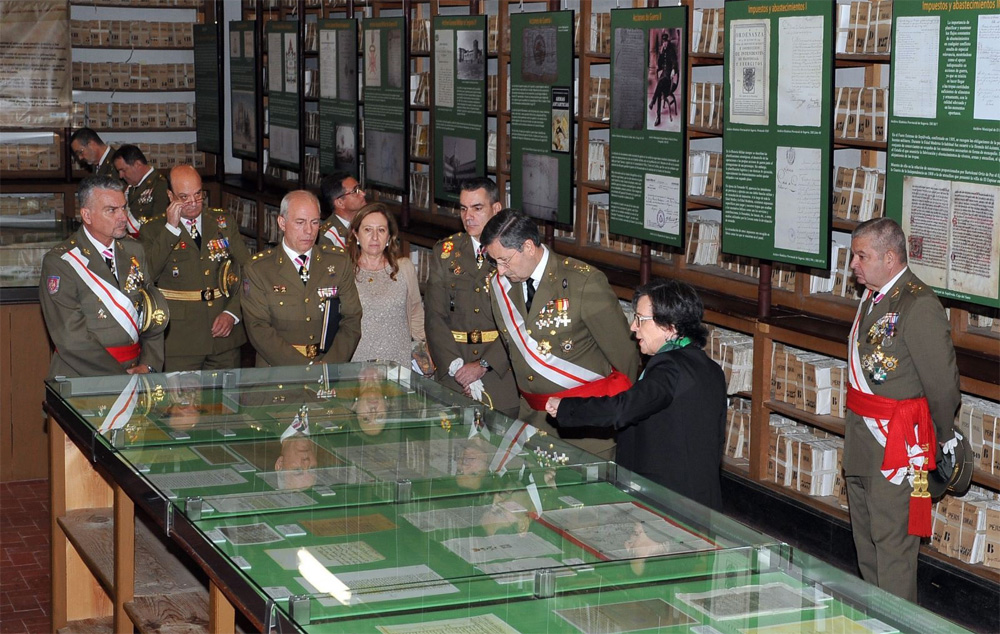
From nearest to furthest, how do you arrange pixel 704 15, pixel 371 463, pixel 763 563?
pixel 763 563, pixel 371 463, pixel 704 15

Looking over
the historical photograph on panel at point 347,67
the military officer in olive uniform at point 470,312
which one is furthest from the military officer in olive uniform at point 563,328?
the historical photograph on panel at point 347,67

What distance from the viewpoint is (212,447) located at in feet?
11.7

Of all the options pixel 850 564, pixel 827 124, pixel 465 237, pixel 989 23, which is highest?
pixel 989 23

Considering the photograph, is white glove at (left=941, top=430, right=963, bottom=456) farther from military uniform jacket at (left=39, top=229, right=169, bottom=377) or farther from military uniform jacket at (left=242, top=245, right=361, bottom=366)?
military uniform jacket at (left=39, top=229, right=169, bottom=377)

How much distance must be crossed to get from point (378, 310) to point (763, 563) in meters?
3.10

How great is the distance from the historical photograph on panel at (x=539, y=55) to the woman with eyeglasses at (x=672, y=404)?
3.55 meters

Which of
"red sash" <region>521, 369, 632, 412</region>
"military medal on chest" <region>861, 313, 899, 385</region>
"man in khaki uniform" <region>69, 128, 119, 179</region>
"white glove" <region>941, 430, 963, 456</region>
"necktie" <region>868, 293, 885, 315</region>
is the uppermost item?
"man in khaki uniform" <region>69, 128, 119, 179</region>

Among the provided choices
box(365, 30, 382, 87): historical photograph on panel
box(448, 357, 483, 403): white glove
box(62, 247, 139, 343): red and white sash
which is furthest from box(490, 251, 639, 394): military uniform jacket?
box(365, 30, 382, 87): historical photograph on panel

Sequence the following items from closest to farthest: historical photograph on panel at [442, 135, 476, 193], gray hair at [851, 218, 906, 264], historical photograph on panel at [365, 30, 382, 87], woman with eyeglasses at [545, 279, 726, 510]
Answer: woman with eyeglasses at [545, 279, 726, 510] < gray hair at [851, 218, 906, 264] < historical photograph on panel at [442, 135, 476, 193] < historical photograph on panel at [365, 30, 382, 87]

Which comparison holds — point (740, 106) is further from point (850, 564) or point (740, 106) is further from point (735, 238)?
point (850, 564)

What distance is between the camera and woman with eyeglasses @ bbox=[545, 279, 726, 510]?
12.0 ft

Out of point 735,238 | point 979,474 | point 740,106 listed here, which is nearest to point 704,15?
point 740,106

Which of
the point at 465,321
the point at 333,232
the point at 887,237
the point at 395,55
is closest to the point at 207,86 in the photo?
the point at 395,55

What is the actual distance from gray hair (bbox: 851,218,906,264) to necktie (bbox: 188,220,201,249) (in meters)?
3.55
